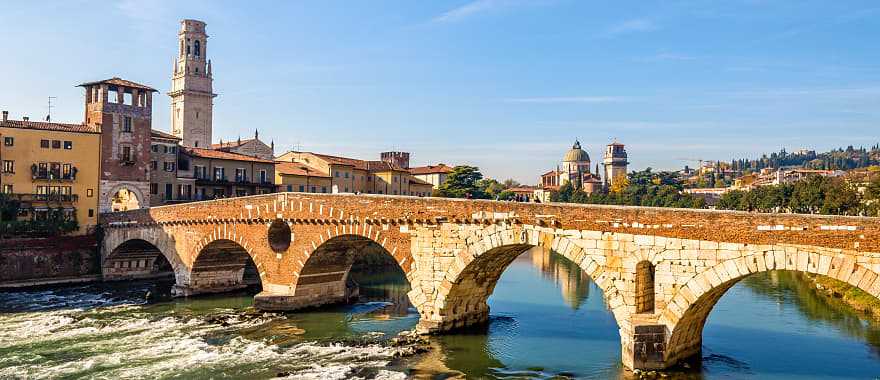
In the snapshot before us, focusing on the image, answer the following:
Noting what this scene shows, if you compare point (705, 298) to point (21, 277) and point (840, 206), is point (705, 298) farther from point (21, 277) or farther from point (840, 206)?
point (21, 277)

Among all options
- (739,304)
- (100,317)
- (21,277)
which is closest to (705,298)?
(739,304)

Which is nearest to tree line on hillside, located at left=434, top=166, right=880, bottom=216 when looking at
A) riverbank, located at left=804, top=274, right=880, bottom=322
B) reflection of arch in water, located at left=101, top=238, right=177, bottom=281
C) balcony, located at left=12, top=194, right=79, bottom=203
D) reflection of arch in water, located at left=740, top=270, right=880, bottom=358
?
reflection of arch in water, located at left=740, top=270, right=880, bottom=358

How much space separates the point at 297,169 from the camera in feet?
193

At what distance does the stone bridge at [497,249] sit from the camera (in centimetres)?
1784

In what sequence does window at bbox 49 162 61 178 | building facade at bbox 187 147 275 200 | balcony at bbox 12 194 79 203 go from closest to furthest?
balcony at bbox 12 194 79 203 < window at bbox 49 162 61 178 < building facade at bbox 187 147 275 200

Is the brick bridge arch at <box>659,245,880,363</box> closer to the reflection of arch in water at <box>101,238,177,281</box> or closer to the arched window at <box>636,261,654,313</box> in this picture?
the arched window at <box>636,261,654,313</box>

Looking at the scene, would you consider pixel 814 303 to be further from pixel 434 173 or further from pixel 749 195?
pixel 434 173

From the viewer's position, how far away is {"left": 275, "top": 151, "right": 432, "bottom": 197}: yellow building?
191 feet

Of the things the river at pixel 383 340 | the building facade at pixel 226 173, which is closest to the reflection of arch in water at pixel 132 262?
the river at pixel 383 340

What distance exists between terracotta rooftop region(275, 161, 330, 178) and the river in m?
21.6

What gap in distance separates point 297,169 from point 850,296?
40.0 meters

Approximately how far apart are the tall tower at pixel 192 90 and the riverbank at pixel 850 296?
56.6m

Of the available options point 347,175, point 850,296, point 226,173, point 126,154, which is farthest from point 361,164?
point 850,296

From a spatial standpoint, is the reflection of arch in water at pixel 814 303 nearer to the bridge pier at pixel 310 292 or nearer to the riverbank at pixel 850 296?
the riverbank at pixel 850 296
